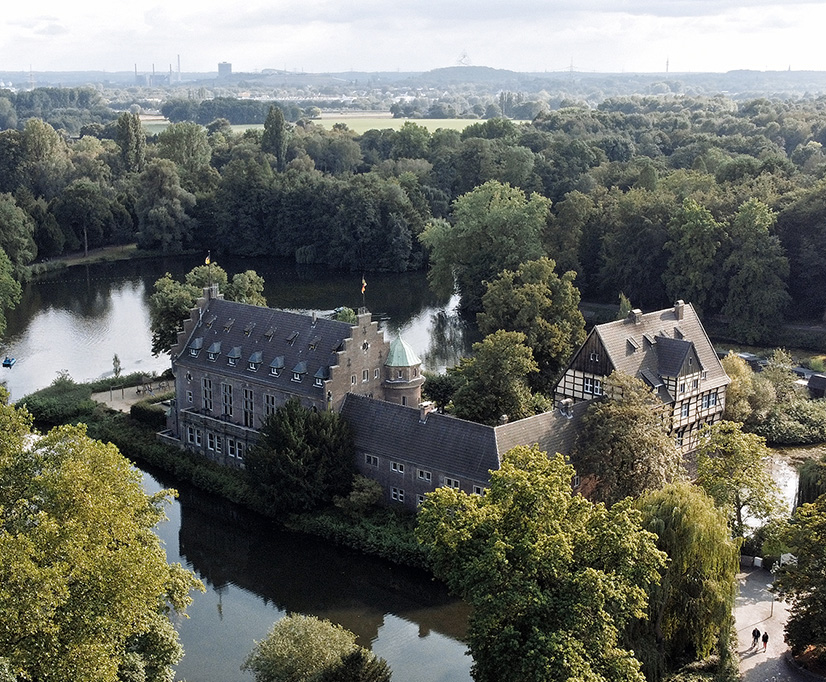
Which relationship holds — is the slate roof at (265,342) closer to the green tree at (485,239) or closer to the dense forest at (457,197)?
the green tree at (485,239)

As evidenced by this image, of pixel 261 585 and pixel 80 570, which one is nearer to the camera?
pixel 80 570

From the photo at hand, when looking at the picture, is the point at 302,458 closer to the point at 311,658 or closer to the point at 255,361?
the point at 255,361

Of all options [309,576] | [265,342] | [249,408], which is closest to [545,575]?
[309,576]

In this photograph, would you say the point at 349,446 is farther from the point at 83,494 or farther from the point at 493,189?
the point at 493,189

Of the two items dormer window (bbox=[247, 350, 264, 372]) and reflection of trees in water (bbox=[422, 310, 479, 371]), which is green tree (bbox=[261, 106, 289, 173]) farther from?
dormer window (bbox=[247, 350, 264, 372])

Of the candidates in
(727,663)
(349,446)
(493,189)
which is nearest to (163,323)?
(349,446)

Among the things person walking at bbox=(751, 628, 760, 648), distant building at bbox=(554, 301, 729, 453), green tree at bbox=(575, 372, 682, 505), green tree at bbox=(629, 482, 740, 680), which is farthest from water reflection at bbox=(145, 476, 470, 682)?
distant building at bbox=(554, 301, 729, 453)

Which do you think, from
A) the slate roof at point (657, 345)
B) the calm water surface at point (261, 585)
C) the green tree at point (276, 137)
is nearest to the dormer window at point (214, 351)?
the calm water surface at point (261, 585)
